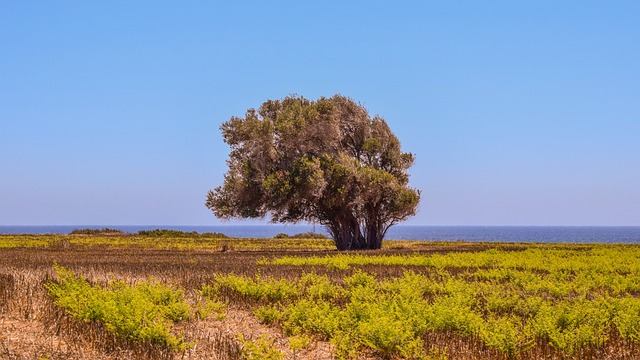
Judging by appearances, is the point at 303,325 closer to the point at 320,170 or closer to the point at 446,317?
the point at 446,317

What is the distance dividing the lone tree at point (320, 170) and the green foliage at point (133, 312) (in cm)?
3026

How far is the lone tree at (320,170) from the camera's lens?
47281mm

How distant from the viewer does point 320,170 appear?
46281mm

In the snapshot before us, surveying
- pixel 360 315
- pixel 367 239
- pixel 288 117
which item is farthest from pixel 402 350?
pixel 367 239

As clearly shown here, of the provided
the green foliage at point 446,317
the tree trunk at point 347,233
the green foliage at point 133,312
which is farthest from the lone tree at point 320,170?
the green foliage at point 133,312

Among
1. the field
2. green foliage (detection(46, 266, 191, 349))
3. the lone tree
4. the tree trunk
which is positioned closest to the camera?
the field

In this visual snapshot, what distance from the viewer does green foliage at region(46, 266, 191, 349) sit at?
1166 cm

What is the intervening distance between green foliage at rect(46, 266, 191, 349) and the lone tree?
30.3 m

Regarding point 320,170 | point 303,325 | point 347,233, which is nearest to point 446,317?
point 303,325

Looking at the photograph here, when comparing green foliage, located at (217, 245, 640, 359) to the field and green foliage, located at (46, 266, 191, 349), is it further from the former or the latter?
green foliage, located at (46, 266, 191, 349)

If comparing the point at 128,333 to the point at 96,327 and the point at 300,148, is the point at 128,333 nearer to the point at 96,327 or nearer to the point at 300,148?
the point at 96,327

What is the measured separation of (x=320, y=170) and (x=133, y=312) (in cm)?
3377

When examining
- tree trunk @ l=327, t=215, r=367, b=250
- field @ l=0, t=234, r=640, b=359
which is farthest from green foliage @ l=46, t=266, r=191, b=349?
tree trunk @ l=327, t=215, r=367, b=250

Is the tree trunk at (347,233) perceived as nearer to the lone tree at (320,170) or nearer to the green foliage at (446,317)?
the lone tree at (320,170)
